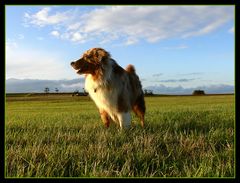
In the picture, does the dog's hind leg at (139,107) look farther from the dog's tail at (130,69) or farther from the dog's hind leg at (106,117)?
the dog's hind leg at (106,117)

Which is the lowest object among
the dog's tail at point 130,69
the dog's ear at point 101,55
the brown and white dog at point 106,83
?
the brown and white dog at point 106,83

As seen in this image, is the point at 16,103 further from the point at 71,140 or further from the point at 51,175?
the point at 51,175

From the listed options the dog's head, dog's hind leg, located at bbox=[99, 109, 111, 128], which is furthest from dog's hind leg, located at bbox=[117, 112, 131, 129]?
the dog's head

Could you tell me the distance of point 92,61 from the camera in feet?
25.1

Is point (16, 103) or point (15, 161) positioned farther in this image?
point (16, 103)

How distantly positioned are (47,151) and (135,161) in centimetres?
131

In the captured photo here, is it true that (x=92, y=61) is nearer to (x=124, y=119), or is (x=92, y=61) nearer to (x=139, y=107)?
(x=124, y=119)

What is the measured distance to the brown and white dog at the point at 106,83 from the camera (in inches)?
298

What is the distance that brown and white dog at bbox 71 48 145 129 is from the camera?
758 cm

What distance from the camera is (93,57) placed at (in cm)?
768

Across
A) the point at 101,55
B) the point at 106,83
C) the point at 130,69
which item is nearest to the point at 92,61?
the point at 101,55

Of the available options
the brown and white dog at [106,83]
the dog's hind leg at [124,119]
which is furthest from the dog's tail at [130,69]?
the dog's hind leg at [124,119]
